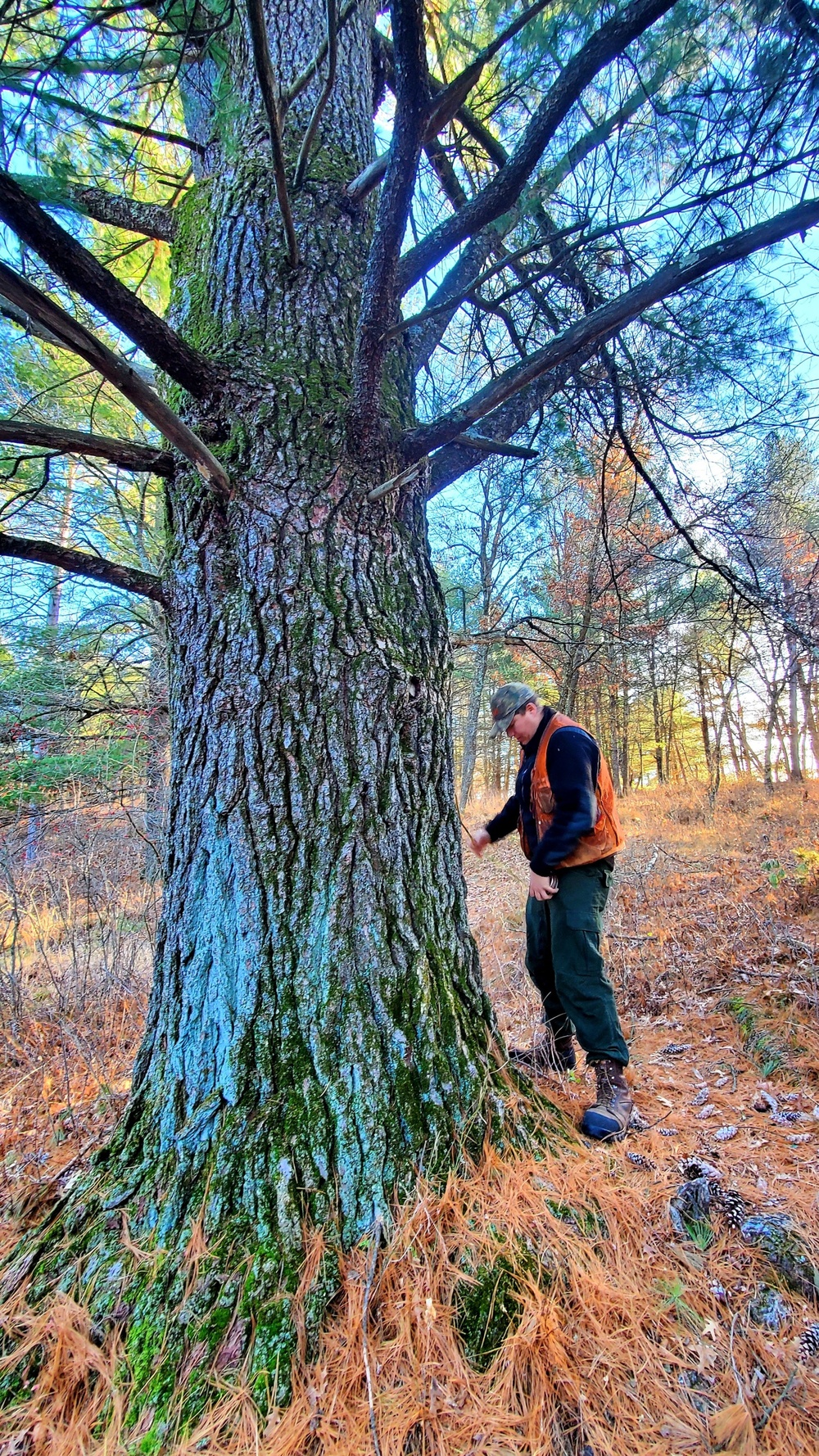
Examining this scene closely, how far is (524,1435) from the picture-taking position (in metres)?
0.98

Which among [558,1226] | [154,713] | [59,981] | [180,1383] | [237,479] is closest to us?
[180,1383]

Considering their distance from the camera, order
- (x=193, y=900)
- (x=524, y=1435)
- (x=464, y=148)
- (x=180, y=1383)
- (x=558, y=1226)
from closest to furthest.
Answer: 1. (x=524, y=1435)
2. (x=180, y=1383)
3. (x=558, y=1226)
4. (x=193, y=900)
5. (x=464, y=148)

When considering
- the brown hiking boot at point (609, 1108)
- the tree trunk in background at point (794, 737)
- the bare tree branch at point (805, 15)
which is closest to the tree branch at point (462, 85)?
the bare tree branch at point (805, 15)

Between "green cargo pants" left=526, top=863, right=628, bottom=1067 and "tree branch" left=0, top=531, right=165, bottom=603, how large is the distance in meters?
1.94

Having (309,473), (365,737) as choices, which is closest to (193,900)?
(365,737)

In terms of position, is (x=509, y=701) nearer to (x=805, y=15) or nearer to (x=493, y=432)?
(x=493, y=432)

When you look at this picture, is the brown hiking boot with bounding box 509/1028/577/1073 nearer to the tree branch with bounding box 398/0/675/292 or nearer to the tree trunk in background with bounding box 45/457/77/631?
the tree branch with bounding box 398/0/675/292

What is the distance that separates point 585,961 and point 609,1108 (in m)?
0.50

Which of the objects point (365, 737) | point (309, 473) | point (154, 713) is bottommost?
point (365, 737)

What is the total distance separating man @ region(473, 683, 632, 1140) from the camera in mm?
2180

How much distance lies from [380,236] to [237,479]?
0.75 meters

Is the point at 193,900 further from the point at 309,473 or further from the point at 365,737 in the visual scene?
the point at 309,473

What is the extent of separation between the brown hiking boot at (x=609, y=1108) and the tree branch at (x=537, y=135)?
2751mm

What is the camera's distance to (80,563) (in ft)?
5.65
